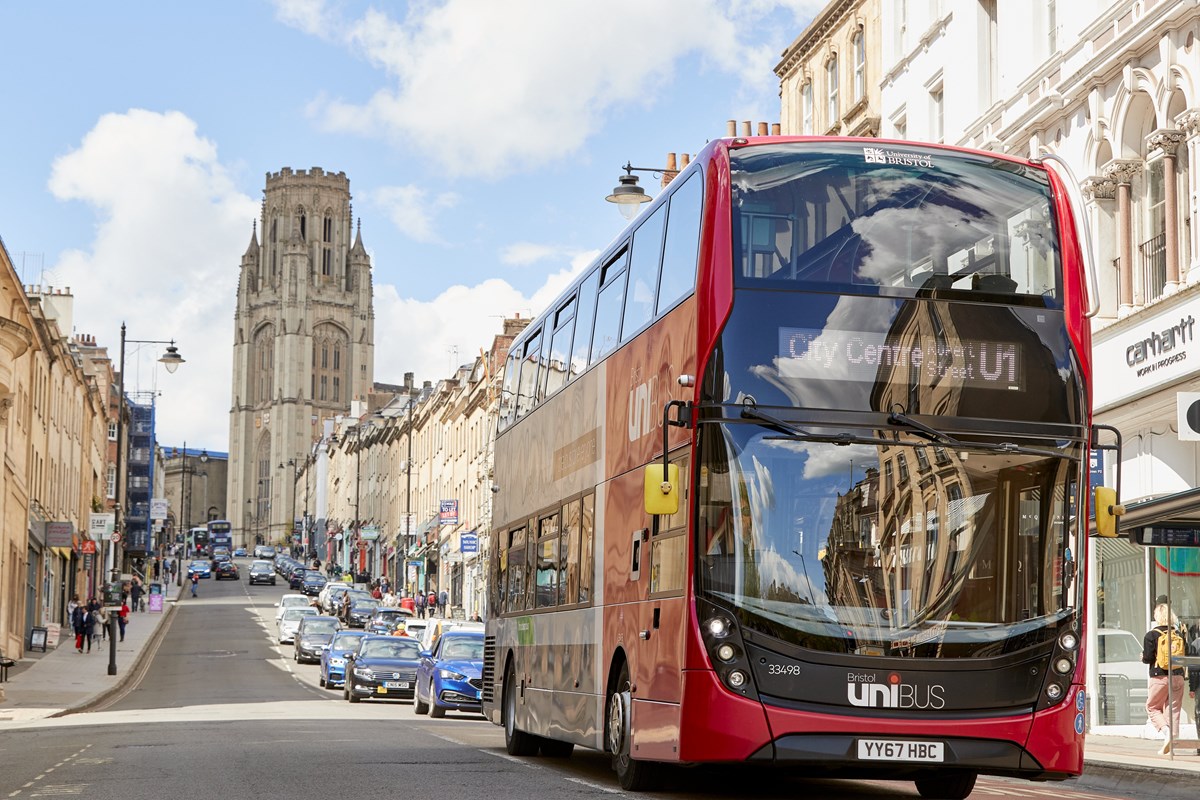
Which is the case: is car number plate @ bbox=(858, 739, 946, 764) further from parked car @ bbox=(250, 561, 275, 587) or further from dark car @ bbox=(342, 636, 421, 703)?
parked car @ bbox=(250, 561, 275, 587)

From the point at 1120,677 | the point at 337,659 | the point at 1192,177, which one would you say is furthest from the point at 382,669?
the point at 1192,177

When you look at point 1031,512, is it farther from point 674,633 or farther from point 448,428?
point 448,428

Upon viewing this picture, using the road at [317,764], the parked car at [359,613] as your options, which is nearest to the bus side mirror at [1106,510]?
the road at [317,764]

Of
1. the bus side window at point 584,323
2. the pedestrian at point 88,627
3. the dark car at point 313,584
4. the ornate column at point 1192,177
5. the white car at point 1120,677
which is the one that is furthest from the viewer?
the dark car at point 313,584

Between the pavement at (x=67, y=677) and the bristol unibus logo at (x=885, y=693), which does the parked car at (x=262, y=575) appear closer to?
the pavement at (x=67, y=677)

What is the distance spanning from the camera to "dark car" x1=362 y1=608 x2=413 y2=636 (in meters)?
57.4

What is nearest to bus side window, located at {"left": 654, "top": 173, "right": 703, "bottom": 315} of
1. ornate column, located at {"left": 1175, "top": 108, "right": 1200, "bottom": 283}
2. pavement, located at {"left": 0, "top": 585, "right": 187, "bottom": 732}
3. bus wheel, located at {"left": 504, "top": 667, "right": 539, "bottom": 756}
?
bus wheel, located at {"left": 504, "top": 667, "right": 539, "bottom": 756}

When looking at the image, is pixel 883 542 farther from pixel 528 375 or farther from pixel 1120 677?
pixel 1120 677

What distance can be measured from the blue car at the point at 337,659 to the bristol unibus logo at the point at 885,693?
3074 cm

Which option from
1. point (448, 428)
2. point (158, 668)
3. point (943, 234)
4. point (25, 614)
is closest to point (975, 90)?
point (943, 234)

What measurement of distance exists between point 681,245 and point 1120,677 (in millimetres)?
A: 14586

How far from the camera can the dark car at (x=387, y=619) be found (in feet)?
188

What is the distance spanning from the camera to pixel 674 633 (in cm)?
1202

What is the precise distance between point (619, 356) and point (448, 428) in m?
76.9
